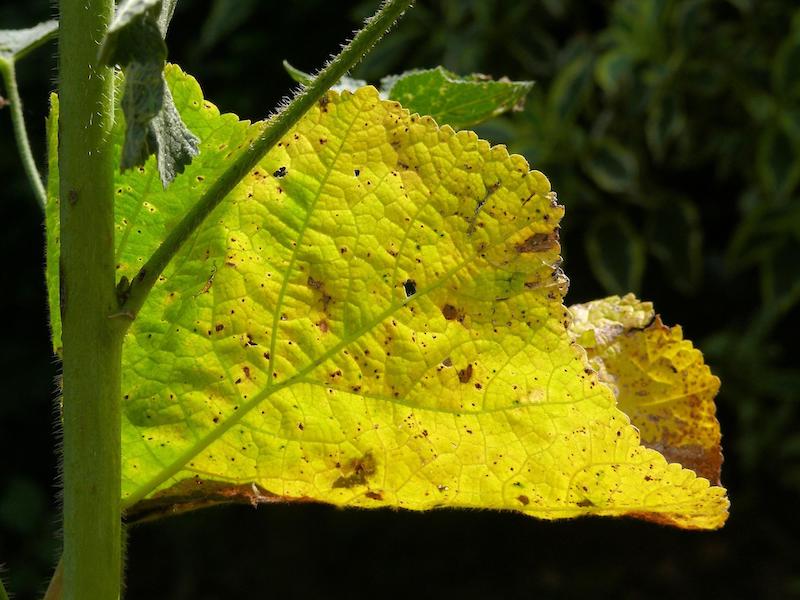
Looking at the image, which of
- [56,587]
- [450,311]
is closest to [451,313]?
[450,311]

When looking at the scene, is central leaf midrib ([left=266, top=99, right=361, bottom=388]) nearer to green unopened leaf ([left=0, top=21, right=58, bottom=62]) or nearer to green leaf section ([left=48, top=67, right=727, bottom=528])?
green leaf section ([left=48, top=67, right=727, bottom=528])

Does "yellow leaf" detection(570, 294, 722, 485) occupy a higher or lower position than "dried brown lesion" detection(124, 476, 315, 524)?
higher

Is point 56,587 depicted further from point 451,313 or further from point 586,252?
point 586,252

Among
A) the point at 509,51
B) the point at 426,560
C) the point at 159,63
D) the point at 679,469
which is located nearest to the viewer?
the point at 159,63

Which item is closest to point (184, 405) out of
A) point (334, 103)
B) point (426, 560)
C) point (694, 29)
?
point (334, 103)

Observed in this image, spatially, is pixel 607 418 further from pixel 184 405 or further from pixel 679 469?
pixel 184 405

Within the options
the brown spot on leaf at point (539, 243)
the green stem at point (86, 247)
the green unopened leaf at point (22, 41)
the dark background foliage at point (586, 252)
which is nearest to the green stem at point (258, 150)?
the green stem at point (86, 247)

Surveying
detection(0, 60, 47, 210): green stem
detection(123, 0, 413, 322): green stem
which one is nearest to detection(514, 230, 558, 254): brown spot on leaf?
detection(123, 0, 413, 322): green stem
